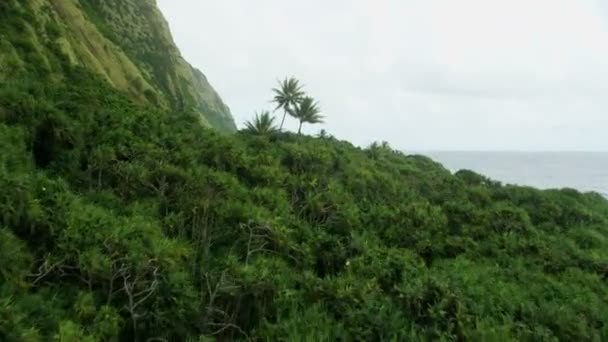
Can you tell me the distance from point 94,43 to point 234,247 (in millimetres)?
19605

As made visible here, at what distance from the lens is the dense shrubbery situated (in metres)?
11.5

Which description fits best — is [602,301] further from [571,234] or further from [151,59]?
[151,59]

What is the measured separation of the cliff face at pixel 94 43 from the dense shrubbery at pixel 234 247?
2078 millimetres

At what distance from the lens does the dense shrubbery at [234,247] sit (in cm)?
1148

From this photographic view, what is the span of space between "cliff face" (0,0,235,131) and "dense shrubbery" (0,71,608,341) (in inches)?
81.8

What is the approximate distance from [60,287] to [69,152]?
7.22 metres

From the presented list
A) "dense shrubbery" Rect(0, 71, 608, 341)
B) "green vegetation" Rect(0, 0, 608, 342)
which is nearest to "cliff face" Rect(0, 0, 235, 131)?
"green vegetation" Rect(0, 0, 608, 342)

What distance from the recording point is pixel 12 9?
896 inches

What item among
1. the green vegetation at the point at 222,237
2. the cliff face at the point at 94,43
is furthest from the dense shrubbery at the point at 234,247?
the cliff face at the point at 94,43

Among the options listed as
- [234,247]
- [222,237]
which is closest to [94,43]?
[222,237]

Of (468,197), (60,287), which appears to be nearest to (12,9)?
(60,287)

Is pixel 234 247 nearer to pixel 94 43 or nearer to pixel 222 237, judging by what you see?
pixel 222 237

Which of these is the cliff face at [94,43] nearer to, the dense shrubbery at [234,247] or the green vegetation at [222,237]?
the green vegetation at [222,237]

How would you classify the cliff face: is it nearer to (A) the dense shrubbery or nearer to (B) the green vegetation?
(B) the green vegetation
